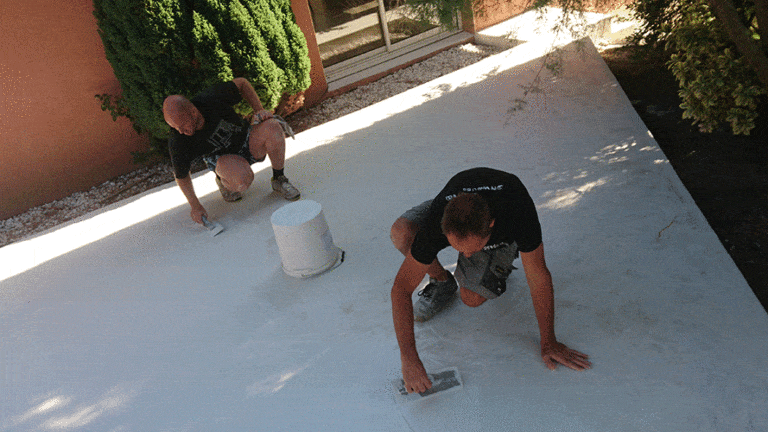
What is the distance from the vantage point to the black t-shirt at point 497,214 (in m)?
2.08

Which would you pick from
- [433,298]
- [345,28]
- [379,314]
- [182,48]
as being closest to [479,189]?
[433,298]

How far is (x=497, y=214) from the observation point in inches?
84.9

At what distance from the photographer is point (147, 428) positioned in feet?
7.96

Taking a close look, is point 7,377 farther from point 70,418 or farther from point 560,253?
point 560,253

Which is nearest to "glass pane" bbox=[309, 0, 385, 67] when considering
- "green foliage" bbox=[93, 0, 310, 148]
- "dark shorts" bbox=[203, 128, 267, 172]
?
"green foliage" bbox=[93, 0, 310, 148]

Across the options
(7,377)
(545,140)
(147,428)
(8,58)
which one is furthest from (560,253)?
(8,58)

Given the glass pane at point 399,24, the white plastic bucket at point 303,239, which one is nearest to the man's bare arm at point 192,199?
the white plastic bucket at point 303,239

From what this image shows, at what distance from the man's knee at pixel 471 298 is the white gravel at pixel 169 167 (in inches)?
147

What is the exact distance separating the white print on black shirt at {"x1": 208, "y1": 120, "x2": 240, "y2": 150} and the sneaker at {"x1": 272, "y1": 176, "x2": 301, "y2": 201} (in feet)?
1.39

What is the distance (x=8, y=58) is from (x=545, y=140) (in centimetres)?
439

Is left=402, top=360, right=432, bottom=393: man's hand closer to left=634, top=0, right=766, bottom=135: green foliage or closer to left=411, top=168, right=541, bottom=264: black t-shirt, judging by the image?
left=411, top=168, right=541, bottom=264: black t-shirt

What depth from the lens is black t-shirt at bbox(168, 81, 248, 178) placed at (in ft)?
11.9

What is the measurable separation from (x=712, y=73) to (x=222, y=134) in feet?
10.7

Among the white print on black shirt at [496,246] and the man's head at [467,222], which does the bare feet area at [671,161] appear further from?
the man's head at [467,222]
